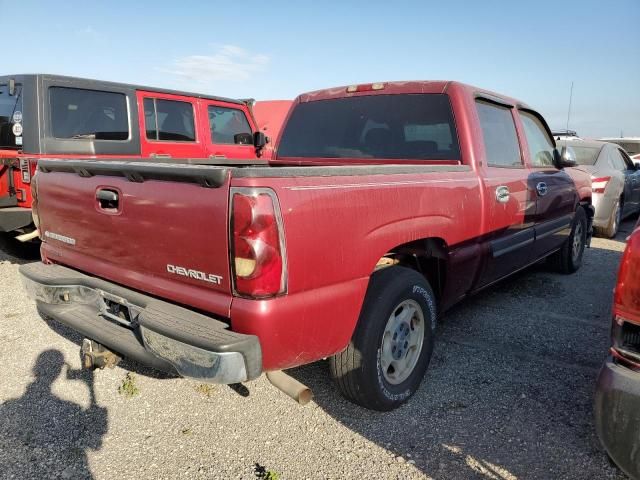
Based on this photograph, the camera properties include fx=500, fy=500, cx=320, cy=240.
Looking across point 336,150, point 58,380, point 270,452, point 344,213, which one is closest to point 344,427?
point 270,452

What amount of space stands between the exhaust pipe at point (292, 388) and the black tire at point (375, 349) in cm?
29

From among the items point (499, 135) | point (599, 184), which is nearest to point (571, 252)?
point (499, 135)

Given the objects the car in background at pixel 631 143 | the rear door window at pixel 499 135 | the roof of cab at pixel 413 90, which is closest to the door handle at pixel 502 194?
the rear door window at pixel 499 135

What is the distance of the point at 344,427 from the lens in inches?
107

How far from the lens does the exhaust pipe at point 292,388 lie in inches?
93.3

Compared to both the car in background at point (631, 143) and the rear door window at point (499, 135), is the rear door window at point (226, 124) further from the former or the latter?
the car in background at point (631, 143)

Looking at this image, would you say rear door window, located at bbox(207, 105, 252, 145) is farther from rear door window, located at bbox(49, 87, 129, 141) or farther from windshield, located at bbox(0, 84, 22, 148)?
windshield, located at bbox(0, 84, 22, 148)

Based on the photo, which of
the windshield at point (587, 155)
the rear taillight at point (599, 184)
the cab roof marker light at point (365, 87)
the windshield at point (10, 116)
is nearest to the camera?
the cab roof marker light at point (365, 87)

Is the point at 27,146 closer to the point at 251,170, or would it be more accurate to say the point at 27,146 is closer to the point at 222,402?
the point at 222,402

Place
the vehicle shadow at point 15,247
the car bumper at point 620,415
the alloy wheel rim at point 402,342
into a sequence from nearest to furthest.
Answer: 1. the car bumper at point 620,415
2. the alloy wheel rim at point 402,342
3. the vehicle shadow at point 15,247

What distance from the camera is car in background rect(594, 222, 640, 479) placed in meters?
1.72

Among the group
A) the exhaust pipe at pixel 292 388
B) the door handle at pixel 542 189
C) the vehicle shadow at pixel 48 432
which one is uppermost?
the door handle at pixel 542 189

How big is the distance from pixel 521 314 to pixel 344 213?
2.83 metres

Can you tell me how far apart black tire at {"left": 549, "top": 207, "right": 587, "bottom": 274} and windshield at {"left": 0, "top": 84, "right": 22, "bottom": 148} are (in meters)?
5.91
